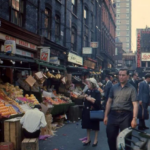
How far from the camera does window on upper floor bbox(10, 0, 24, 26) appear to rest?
1417 centimetres

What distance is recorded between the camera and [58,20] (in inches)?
829

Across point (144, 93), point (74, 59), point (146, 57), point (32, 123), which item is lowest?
point (32, 123)

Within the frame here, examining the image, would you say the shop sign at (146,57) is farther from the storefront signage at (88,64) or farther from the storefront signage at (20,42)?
the storefront signage at (20,42)

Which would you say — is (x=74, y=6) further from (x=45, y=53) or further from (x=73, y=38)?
(x=45, y=53)

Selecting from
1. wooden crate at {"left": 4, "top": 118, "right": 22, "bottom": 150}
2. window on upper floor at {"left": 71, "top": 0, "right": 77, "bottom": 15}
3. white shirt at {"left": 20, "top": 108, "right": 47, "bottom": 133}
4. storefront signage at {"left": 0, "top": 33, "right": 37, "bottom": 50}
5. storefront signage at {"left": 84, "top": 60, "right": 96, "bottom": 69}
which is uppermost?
window on upper floor at {"left": 71, "top": 0, "right": 77, "bottom": 15}

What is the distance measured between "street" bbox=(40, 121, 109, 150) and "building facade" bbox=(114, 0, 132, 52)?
A: 388ft

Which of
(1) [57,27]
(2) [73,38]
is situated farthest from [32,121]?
(2) [73,38]

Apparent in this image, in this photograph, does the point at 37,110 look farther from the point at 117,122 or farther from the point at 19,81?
the point at 19,81

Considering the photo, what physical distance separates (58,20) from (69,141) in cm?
1414

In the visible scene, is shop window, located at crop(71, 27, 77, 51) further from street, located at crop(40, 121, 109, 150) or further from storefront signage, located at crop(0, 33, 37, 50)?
street, located at crop(40, 121, 109, 150)

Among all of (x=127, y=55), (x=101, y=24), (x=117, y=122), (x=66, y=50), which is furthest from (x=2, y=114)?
(x=127, y=55)

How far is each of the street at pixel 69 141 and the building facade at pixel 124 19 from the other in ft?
388

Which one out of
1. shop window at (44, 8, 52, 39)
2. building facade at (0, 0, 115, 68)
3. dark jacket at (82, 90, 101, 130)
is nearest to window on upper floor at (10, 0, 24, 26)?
building facade at (0, 0, 115, 68)

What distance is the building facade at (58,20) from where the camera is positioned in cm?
1482
